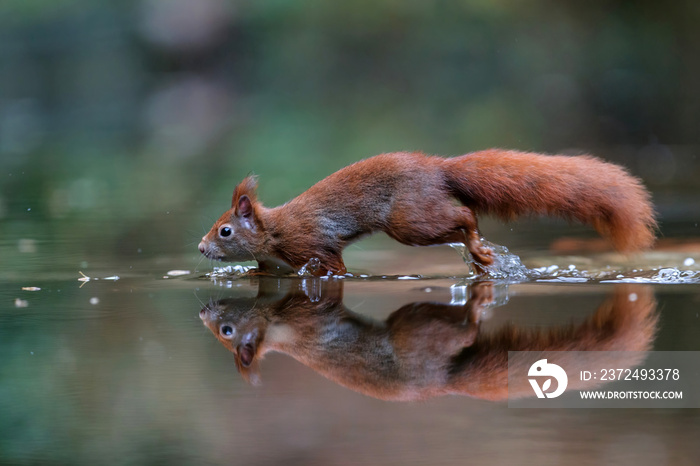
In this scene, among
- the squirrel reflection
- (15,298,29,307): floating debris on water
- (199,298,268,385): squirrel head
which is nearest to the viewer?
the squirrel reflection

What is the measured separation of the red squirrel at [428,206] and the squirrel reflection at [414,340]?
669 millimetres

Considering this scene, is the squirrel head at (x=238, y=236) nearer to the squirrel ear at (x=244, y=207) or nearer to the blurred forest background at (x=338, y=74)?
the squirrel ear at (x=244, y=207)

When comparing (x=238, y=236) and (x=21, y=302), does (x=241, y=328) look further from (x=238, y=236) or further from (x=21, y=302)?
(x=238, y=236)

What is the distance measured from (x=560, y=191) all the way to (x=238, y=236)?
1.67m

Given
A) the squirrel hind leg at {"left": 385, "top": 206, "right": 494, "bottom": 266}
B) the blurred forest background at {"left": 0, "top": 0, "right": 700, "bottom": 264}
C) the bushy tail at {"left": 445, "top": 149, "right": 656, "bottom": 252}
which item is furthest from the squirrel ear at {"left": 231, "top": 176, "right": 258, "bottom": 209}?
the blurred forest background at {"left": 0, "top": 0, "right": 700, "bottom": 264}

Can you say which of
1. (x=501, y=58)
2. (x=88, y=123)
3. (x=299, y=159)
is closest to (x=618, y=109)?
(x=501, y=58)

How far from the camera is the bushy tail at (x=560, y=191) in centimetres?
413

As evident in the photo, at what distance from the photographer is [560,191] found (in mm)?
4191

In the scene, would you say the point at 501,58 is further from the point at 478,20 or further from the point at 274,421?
the point at 274,421

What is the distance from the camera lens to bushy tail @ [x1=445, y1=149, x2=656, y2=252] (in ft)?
13.5

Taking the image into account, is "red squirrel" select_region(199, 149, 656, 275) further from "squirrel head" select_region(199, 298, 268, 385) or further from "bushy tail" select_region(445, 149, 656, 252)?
"squirrel head" select_region(199, 298, 268, 385)

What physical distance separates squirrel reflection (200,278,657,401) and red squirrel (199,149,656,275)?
669 millimetres

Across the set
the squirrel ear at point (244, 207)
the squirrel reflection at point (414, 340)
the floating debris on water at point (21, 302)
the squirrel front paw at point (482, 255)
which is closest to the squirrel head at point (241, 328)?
the squirrel reflection at point (414, 340)

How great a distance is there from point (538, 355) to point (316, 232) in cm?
213
